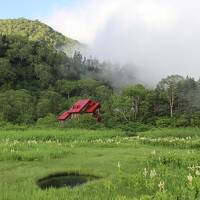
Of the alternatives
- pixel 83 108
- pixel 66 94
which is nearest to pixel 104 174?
pixel 83 108

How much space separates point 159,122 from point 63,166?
36.4 metres

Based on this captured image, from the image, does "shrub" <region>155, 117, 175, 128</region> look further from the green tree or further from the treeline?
the green tree

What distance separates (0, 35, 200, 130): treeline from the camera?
56281 millimetres

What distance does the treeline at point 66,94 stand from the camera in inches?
Result: 2216

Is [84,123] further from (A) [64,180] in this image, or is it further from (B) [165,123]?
(A) [64,180]

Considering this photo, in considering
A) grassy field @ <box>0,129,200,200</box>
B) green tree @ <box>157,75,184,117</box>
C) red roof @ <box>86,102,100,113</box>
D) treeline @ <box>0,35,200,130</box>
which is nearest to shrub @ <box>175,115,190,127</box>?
treeline @ <box>0,35,200,130</box>

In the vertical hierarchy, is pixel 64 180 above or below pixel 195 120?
below

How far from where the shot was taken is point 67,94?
95.0 metres

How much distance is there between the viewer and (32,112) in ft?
236

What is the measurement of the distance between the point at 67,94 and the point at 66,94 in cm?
50

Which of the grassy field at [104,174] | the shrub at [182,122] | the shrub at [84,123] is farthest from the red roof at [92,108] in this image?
the grassy field at [104,174]

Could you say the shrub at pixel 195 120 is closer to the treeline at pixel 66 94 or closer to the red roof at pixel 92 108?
the treeline at pixel 66 94

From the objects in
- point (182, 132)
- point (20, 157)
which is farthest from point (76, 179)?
point (182, 132)

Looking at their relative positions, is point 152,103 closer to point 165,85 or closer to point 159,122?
point 165,85
